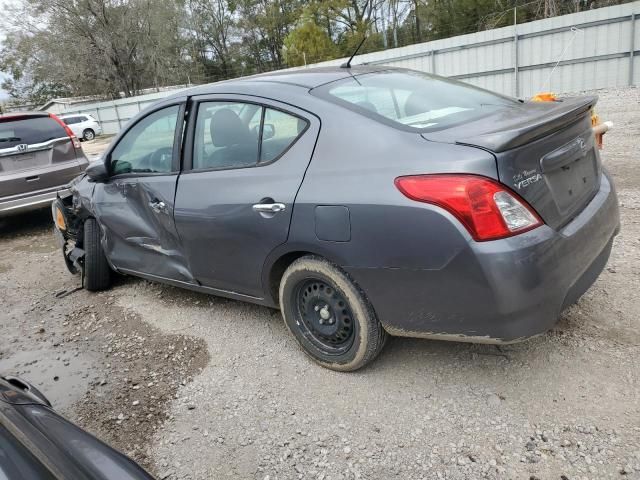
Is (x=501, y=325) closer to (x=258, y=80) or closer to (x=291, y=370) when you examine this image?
(x=291, y=370)

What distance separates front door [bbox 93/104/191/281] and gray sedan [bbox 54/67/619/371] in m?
0.02

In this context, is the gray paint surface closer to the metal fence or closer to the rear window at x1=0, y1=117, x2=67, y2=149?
the rear window at x1=0, y1=117, x2=67, y2=149

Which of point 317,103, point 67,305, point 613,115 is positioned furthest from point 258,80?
point 613,115

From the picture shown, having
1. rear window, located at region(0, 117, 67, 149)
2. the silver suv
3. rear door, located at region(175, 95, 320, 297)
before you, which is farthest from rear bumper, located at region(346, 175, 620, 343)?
rear window, located at region(0, 117, 67, 149)

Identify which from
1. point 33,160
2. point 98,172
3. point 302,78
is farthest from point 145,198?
point 33,160

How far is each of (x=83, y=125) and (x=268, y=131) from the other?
27.5 metres

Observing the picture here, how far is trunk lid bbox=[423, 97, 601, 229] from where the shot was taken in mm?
2227

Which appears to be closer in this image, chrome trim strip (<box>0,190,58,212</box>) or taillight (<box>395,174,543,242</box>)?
taillight (<box>395,174,543,242</box>)

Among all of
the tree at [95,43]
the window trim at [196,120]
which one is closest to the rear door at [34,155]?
the window trim at [196,120]

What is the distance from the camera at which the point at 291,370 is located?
3043 mm

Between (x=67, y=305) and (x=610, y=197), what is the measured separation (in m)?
4.22

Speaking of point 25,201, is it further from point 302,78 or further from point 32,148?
point 302,78

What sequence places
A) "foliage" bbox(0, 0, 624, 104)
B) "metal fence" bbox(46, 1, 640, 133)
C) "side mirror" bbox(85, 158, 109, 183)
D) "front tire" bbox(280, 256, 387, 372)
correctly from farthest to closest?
"foliage" bbox(0, 0, 624, 104), "metal fence" bbox(46, 1, 640, 133), "side mirror" bbox(85, 158, 109, 183), "front tire" bbox(280, 256, 387, 372)

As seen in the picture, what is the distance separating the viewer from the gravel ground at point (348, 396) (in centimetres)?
224
